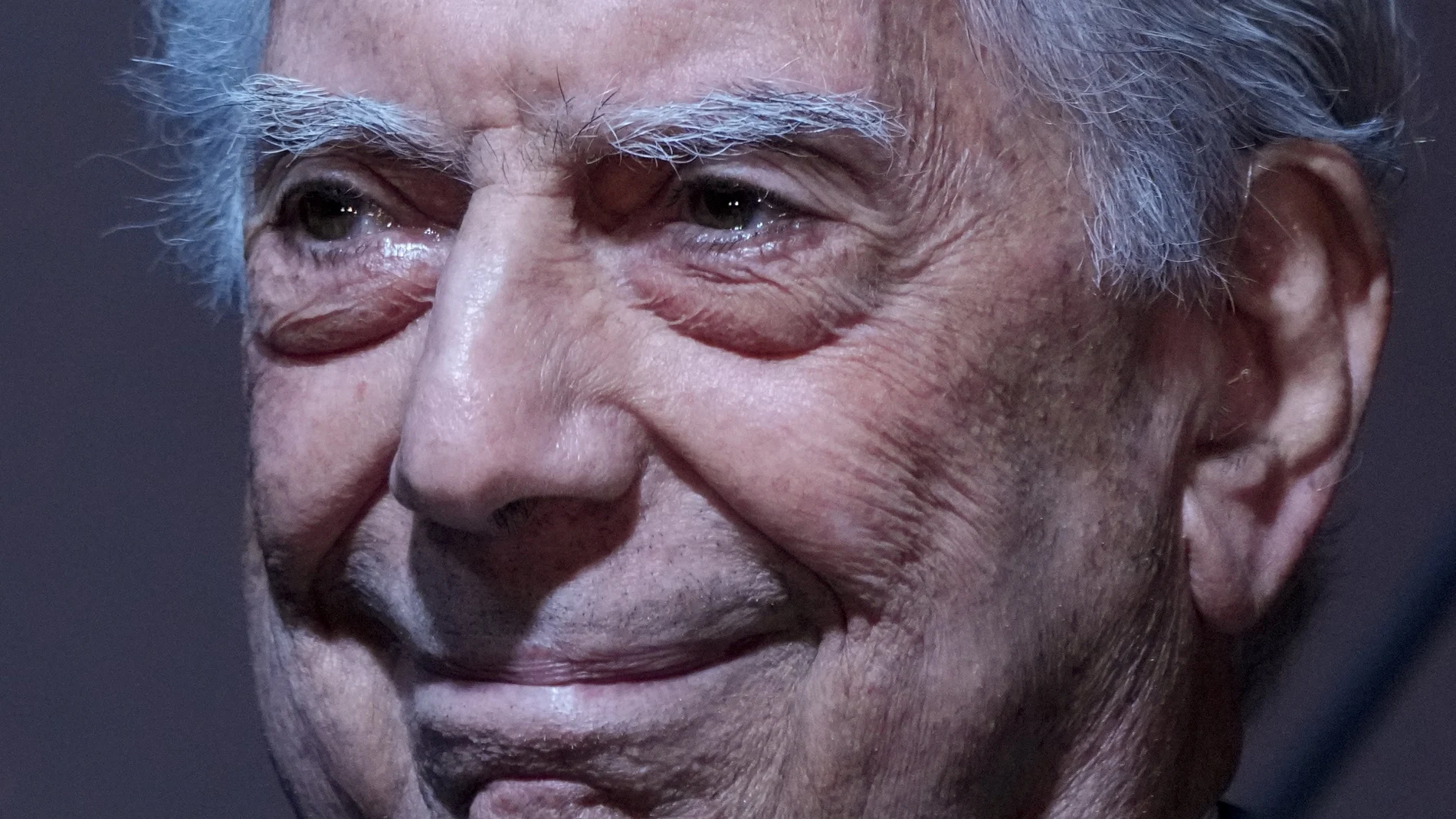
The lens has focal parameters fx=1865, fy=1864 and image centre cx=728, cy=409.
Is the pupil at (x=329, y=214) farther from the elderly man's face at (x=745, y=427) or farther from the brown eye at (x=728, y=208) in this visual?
the brown eye at (x=728, y=208)

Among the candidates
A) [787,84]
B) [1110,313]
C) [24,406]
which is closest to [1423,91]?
[1110,313]

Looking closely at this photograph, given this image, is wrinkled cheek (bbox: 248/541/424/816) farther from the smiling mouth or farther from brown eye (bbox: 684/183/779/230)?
brown eye (bbox: 684/183/779/230)

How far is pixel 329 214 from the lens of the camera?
143 cm

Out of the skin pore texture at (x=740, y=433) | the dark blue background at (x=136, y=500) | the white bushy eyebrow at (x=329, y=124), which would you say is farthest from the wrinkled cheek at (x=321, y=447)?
the dark blue background at (x=136, y=500)

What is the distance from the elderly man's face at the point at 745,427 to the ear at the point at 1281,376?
0.10 meters

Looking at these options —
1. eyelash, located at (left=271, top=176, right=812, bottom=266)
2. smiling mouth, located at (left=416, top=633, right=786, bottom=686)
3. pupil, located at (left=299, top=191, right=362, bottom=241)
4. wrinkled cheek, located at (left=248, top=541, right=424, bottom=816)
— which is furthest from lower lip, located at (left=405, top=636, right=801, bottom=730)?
pupil, located at (left=299, top=191, right=362, bottom=241)

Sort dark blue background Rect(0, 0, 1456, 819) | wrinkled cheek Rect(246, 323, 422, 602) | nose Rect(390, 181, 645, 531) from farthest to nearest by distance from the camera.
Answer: dark blue background Rect(0, 0, 1456, 819) → wrinkled cheek Rect(246, 323, 422, 602) → nose Rect(390, 181, 645, 531)

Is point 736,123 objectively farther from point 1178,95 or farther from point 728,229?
point 1178,95

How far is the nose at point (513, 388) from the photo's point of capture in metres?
1.21

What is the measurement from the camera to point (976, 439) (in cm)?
127

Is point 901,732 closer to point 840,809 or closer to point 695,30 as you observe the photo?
point 840,809

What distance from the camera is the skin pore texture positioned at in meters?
1.23

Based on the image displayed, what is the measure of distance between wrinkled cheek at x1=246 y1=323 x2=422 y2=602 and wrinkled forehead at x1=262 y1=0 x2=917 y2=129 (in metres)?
0.19

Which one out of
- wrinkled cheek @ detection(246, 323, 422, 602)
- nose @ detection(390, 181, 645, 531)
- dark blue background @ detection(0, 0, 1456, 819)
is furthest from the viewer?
dark blue background @ detection(0, 0, 1456, 819)
